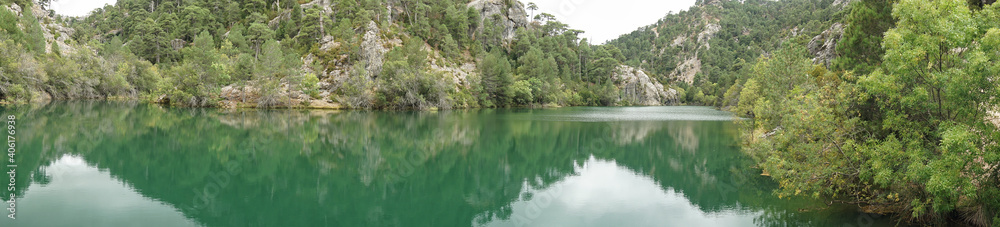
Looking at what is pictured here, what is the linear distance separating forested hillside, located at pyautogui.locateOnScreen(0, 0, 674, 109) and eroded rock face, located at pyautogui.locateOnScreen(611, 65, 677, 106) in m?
10.6

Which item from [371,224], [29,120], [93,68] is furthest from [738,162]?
[93,68]

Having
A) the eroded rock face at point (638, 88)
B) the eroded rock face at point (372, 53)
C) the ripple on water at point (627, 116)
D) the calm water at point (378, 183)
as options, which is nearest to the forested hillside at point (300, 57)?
the eroded rock face at point (372, 53)

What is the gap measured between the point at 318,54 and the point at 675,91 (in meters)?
126

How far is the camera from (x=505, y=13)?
12756cm

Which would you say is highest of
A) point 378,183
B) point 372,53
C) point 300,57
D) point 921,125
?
point 372,53

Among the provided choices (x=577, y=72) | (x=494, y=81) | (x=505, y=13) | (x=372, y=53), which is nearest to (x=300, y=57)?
(x=372, y=53)

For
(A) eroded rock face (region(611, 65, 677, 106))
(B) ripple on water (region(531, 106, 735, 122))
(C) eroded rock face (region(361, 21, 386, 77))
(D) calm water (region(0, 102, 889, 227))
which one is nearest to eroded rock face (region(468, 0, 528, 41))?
(C) eroded rock face (region(361, 21, 386, 77))

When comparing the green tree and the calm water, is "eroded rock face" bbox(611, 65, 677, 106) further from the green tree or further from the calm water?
the calm water

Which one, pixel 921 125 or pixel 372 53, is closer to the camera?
pixel 921 125

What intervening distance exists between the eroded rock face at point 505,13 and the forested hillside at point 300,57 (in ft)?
1.31

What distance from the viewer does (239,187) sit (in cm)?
1594

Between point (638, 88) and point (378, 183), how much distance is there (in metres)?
141

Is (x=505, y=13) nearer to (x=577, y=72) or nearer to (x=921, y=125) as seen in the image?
(x=577, y=72)

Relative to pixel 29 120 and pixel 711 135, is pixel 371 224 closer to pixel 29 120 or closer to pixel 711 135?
pixel 711 135
